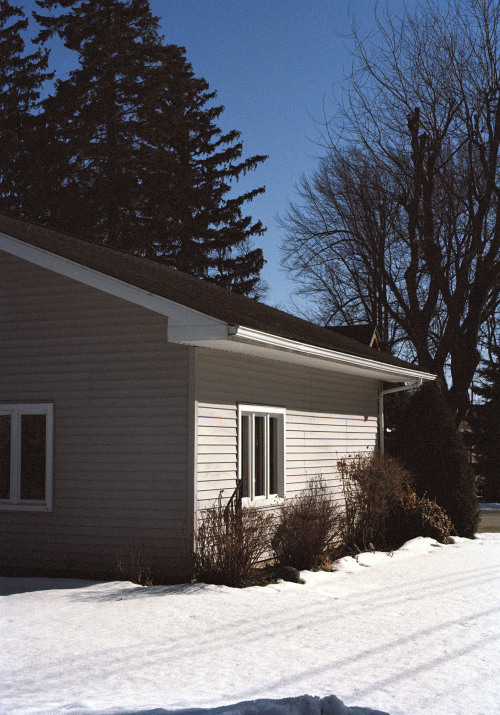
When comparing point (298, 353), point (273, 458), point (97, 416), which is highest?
point (298, 353)

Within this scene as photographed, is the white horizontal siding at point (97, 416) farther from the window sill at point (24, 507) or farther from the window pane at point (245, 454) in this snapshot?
the window pane at point (245, 454)

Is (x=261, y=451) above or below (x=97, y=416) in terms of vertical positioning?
below

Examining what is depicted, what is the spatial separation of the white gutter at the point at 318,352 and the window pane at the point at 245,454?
53.3 inches

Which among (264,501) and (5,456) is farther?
(264,501)

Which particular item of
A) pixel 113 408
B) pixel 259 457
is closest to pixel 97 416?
pixel 113 408

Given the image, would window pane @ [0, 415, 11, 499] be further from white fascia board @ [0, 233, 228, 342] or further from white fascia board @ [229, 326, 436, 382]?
white fascia board @ [229, 326, 436, 382]

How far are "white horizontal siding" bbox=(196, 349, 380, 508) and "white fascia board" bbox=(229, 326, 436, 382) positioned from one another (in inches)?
24.9

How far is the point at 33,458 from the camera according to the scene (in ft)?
37.2

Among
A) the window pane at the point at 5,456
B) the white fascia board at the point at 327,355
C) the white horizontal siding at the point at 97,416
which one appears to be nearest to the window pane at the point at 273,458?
the white fascia board at the point at 327,355

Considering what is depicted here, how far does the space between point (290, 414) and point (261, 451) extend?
1.03 metres

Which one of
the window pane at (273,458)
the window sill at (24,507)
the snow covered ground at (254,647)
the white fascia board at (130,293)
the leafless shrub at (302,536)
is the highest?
the white fascia board at (130,293)

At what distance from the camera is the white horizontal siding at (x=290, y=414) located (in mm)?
10656

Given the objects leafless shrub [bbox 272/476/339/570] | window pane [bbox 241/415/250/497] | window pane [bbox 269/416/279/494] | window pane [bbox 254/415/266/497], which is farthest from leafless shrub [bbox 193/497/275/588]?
window pane [bbox 269/416/279/494]

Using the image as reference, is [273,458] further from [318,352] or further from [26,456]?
[26,456]
